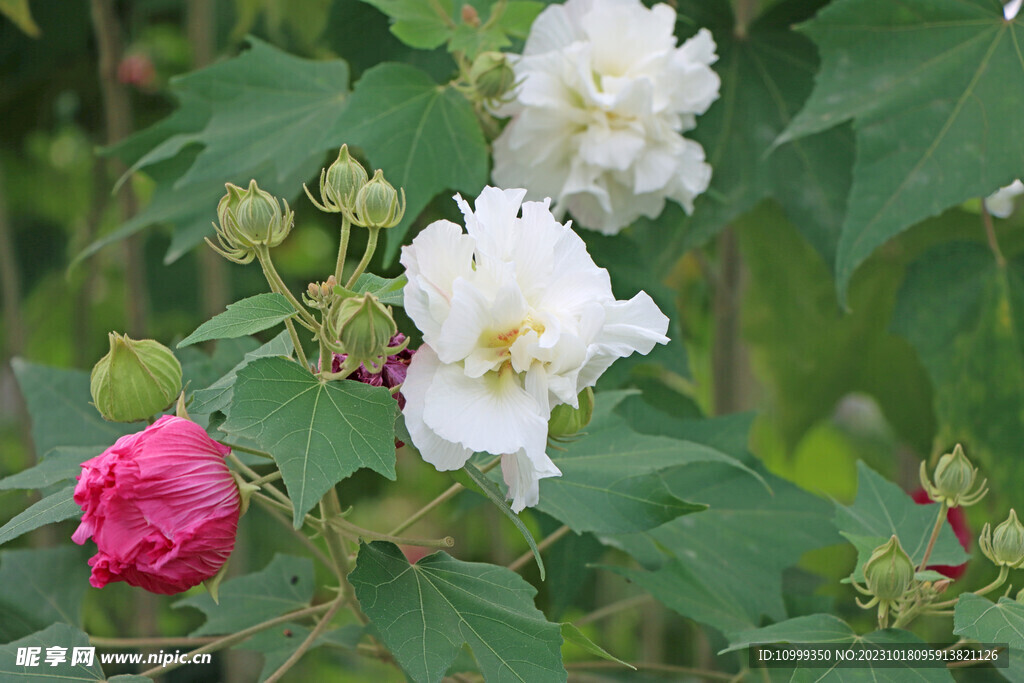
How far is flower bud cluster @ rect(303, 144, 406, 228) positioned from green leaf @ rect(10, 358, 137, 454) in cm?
31

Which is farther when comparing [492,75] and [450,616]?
[492,75]

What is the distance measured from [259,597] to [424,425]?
312 millimetres

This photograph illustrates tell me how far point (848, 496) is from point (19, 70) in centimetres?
131

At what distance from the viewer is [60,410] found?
64 centimetres

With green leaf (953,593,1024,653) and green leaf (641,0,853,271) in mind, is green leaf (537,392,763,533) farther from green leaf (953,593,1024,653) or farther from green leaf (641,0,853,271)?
green leaf (641,0,853,271)

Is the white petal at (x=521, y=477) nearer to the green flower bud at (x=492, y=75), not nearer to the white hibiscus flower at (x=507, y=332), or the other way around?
the white hibiscus flower at (x=507, y=332)

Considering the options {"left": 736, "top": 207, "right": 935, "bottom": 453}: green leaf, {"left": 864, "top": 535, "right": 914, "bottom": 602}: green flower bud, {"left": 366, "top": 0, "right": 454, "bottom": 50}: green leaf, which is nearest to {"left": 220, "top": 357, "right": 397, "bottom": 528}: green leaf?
{"left": 864, "top": 535, "right": 914, "bottom": 602}: green flower bud

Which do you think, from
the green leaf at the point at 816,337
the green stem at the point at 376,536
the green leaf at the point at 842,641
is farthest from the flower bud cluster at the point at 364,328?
the green leaf at the point at 816,337

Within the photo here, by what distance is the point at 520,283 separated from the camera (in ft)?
1.31

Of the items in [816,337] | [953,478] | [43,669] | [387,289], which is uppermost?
[387,289]

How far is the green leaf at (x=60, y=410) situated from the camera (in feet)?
2.06

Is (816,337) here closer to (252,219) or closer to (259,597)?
(259,597)

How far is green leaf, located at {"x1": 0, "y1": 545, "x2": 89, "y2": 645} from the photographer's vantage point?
63 cm

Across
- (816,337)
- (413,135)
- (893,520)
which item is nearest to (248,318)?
(413,135)
